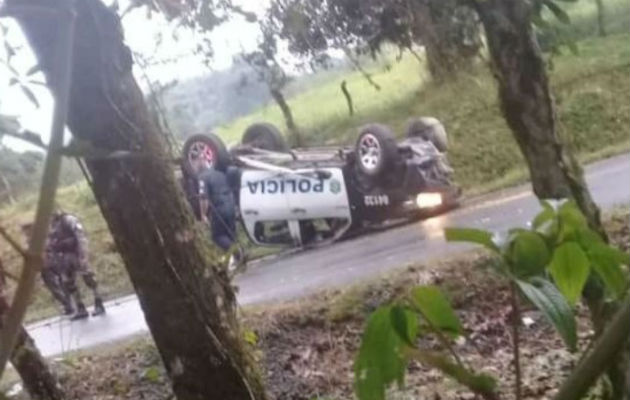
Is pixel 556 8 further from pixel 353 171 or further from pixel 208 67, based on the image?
pixel 353 171

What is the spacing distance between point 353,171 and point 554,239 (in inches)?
433

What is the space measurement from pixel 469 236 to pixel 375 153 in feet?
36.4

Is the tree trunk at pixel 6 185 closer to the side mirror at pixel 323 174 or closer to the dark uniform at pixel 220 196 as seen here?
the dark uniform at pixel 220 196

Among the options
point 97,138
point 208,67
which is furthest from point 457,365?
point 208,67

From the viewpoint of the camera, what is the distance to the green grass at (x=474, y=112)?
1522 cm

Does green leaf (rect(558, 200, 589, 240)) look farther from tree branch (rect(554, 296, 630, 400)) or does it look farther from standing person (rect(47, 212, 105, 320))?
standing person (rect(47, 212, 105, 320))

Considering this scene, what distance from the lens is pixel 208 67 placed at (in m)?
7.52

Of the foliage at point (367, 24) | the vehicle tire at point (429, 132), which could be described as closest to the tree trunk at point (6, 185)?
the foliage at point (367, 24)

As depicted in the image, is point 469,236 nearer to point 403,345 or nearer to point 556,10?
point 403,345

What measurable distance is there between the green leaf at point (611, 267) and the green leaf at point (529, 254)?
3 cm

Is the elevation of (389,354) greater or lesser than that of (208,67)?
lesser

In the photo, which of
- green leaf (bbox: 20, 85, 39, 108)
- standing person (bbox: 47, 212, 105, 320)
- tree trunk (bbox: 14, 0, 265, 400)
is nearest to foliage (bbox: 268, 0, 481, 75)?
tree trunk (bbox: 14, 0, 265, 400)

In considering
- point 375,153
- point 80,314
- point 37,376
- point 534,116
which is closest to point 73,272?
point 80,314

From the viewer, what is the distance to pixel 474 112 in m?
18.0
